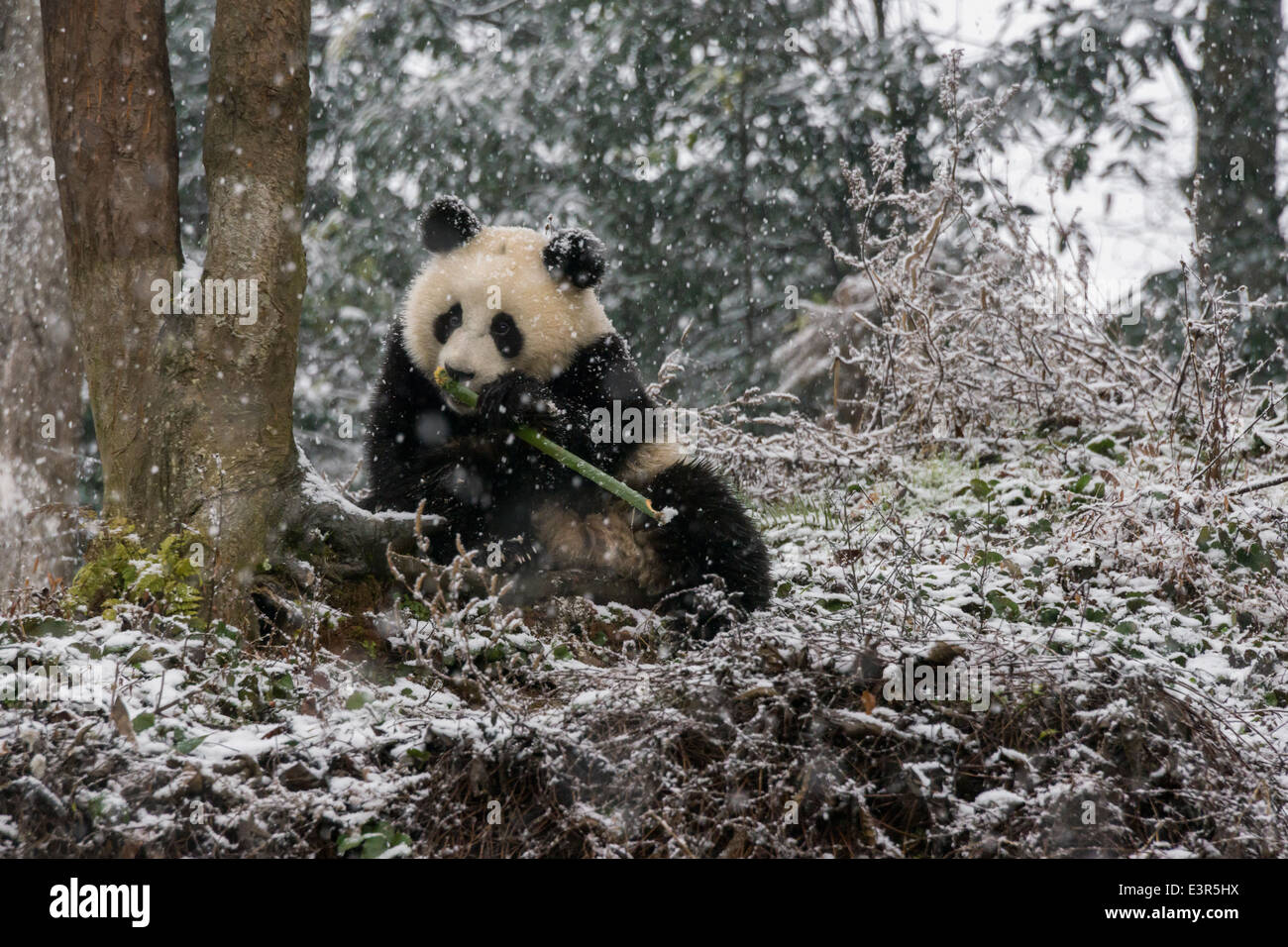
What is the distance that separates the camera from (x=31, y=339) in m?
5.74

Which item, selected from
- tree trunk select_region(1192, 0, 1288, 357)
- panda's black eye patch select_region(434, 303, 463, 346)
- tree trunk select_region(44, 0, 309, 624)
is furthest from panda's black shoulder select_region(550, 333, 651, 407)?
tree trunk select_region(1192, 0, 1288, 357)

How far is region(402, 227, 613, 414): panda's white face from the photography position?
441 centimetres

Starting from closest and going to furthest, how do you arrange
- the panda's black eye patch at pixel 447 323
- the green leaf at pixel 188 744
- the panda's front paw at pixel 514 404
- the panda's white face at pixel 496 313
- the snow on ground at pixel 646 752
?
1. the snow on ground at pixel 646 752
2. the green leaf at pixel 188 744
3. the panda's front paw at pixel 514 404
4. the panda's white face at pixel 496 313
5. the panda's black eye patch at pixel 447 323

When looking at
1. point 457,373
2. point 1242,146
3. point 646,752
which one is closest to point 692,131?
point 1242,146

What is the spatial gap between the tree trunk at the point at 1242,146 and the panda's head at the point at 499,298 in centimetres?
688

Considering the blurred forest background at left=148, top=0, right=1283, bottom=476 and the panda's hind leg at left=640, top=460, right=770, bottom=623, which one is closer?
the panda's hind leg at left=640, top=460, right=770, bottom=623

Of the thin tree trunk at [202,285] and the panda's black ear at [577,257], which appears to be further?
the panda's black ear at [577,257]

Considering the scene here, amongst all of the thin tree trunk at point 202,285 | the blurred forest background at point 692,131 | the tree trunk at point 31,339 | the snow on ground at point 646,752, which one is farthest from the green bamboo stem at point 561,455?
the blurred forest background at point 692,131

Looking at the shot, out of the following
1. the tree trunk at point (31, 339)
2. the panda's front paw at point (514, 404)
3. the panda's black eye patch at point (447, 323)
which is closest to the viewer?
the panda's front paw at point (514, 404)

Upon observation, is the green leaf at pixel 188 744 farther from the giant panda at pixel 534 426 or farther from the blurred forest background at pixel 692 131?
the blurred forest background at pixel 692 131

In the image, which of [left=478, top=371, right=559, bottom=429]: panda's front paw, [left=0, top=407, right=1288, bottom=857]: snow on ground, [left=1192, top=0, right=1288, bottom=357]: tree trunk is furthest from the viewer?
[left=1192, top=0, right=1288, bottom=357]: tree trunk

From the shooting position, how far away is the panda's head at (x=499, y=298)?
4430mm

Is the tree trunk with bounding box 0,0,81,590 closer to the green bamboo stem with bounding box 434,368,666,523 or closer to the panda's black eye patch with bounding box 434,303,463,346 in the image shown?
the panda's black eye patch with bounding box 434,303,463,346

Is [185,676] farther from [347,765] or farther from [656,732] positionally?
[656,732]
